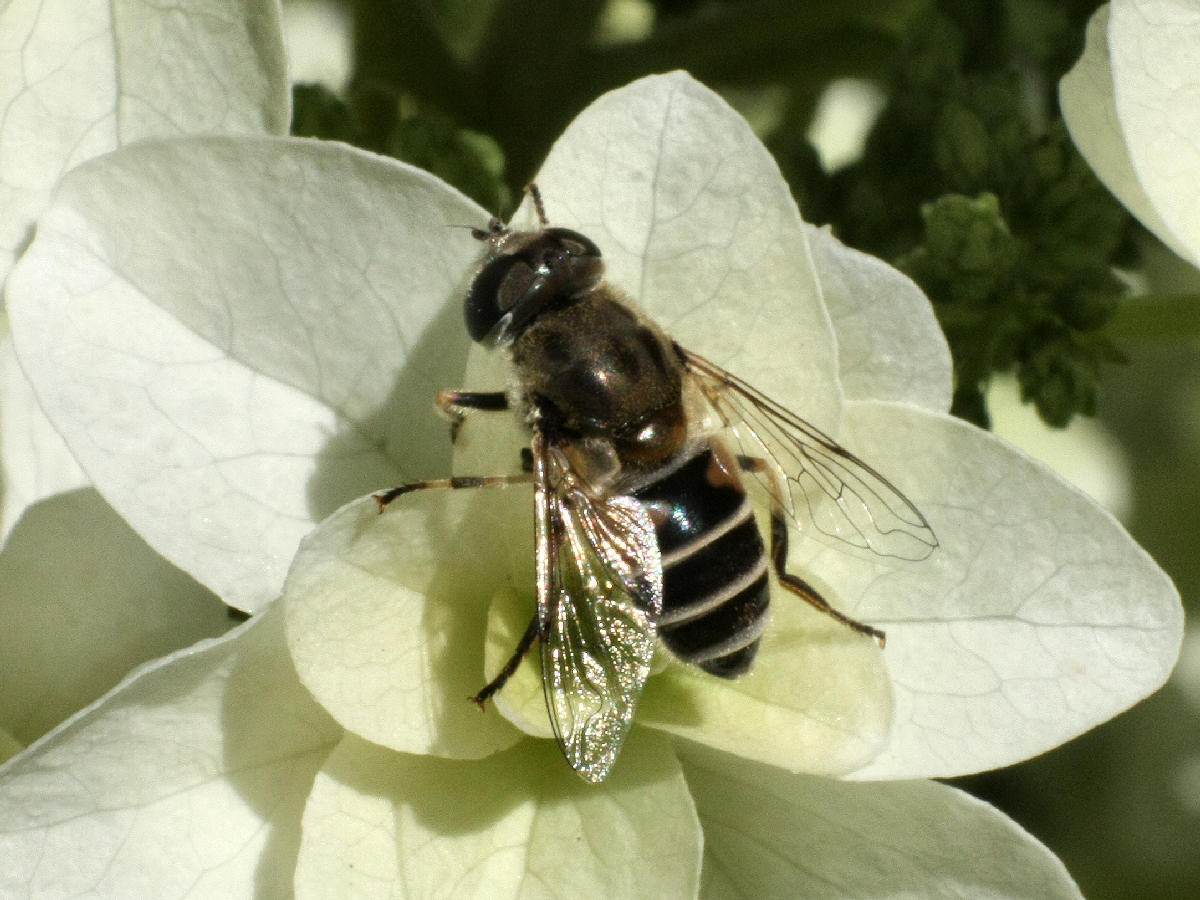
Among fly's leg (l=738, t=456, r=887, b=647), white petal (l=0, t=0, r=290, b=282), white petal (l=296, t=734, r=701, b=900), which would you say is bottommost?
white petal (l=296, t=734, r=701, b=900)

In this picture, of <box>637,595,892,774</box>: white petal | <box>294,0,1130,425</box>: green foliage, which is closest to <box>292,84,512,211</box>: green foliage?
<box>294,0,1130,425</box>: green foliage

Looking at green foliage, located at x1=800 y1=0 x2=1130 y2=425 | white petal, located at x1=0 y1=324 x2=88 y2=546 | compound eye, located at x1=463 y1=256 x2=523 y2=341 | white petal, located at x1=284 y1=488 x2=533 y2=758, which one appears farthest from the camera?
green foliage, located at x1=800 y1=0 x2=1130 y2=425

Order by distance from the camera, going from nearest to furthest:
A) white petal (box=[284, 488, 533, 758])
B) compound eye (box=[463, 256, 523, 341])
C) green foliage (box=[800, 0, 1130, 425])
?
white petal (box=[284, 488, 533, 758]) → compound eye (box=[463, 256, 523, 341]) → green foliage (box=[800, 0, 1130, 425])

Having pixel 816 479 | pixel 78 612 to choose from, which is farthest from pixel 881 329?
pixel 78 612

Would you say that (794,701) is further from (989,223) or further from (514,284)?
(989,223)

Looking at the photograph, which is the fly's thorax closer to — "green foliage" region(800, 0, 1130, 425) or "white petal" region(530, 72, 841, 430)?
"white petal" region(530, 72, 841, 430)
